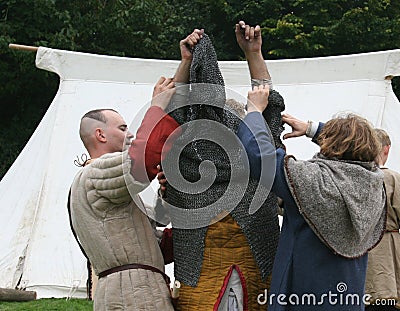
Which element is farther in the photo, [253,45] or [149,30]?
[149,30]

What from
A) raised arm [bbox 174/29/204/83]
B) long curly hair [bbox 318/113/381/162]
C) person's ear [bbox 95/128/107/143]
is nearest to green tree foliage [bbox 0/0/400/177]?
person's ear [bbox 95/128/107/143]

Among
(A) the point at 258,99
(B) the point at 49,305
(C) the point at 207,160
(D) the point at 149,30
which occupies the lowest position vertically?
(B) the point at 49,305

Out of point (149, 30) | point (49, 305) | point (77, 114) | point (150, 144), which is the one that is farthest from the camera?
point (149, 30)

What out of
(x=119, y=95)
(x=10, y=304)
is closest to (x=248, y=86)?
(x=119, y=95)

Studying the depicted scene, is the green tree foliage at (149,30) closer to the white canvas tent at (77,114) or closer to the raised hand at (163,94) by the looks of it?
the white canvas tent at (77,114)

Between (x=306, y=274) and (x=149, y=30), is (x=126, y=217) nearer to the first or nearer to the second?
(x=306, y=274)

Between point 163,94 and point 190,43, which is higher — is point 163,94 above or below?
below

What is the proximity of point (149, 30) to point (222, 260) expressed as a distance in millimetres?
10102

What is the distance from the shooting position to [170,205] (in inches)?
92.7

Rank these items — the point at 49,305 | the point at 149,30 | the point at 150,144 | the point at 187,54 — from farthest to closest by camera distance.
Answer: the point at 149,30 < the point at 49,305 < the point at 187,54 < the point at 150,144

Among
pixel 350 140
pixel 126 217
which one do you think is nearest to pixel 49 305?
pixel 126 217

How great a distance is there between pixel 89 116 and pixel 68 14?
824cm

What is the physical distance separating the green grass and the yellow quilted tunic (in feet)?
9.44

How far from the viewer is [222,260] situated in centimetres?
227
